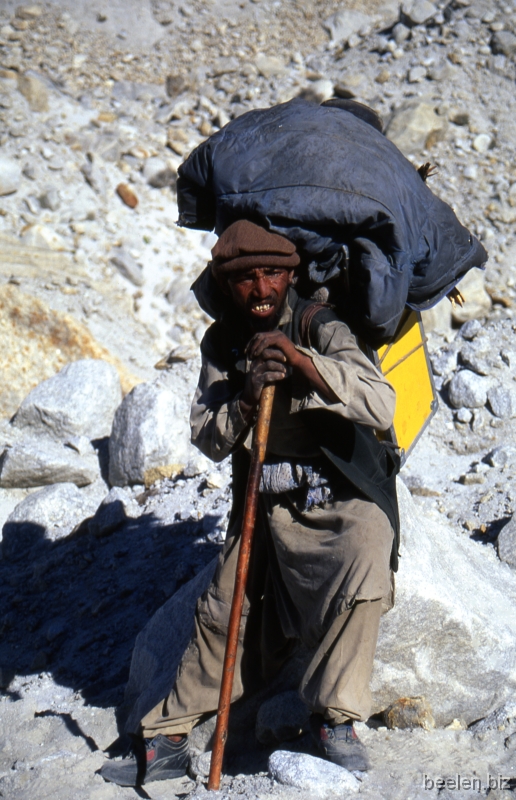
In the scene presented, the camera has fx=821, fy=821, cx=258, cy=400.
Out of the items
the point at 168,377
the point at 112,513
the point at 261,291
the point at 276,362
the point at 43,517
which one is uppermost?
the point at 261,291

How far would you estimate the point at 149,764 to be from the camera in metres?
2.86

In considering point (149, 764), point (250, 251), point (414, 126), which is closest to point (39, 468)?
point (149, 764)

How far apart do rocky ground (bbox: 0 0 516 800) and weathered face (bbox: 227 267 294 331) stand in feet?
3.80

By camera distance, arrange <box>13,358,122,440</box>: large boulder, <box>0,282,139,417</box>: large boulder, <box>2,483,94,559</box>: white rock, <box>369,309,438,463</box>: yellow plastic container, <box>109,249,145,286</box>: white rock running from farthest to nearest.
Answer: <box>109,249,145,286</box>: white rock → <box>0,282,139,417</box>: large boulder → <box>13,358,122,440</box>: large boulder → <box>2,483,94,559</box>: white rock → <box>369,309,438,463</box>: yellow plastic container

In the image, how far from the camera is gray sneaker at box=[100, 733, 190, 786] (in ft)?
9.41

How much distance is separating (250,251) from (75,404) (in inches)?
137

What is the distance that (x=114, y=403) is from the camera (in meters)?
5.72

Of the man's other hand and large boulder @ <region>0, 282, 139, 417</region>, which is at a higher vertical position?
the man's other hand

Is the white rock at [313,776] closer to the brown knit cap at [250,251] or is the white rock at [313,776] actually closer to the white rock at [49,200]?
the brown knit cap at [250,251]

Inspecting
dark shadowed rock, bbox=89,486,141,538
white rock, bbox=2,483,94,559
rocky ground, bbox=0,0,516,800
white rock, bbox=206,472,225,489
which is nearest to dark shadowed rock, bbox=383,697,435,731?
rocky ground, bbox=0,0,516,800

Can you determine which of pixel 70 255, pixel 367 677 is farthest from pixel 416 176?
pixel 70 255

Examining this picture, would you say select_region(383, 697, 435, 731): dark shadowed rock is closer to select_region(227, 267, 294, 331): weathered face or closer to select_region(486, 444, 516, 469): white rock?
select_region(227, 267, 294, 331): weathered face

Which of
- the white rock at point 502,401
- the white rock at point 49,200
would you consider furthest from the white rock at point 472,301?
the white rock at point 49,200

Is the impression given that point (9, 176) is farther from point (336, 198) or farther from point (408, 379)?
point (336, 198)
